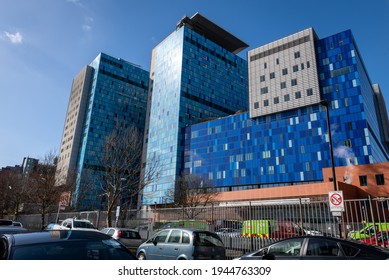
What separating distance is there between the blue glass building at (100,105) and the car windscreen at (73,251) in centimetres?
10273

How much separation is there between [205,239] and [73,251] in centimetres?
623

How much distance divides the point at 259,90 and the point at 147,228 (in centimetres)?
6220

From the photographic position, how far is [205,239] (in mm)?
9609

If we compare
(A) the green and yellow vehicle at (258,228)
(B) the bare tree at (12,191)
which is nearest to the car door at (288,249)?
(A) the green and yellow vehicle at (258,228)

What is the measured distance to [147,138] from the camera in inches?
3944

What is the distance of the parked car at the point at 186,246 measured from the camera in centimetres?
922

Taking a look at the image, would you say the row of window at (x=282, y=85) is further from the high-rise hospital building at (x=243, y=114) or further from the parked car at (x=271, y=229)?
the parked car at (x=271, y=229)

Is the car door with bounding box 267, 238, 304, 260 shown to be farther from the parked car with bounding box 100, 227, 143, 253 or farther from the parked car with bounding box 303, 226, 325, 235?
the parked car with bounding box 100, 227, 143, 253

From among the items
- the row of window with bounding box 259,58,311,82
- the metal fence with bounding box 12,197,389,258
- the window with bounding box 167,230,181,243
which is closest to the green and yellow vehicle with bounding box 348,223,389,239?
the metal fence with bounding box 12,197,389,258

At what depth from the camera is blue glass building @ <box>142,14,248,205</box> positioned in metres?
85.9

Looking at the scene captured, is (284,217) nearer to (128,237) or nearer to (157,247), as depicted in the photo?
(157,247)

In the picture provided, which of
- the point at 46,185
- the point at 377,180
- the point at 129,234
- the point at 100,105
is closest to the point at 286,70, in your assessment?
the point at 377,180

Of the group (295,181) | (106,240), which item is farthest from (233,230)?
(295,181)

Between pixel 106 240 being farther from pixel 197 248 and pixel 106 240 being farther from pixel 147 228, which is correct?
pixel 147 228
